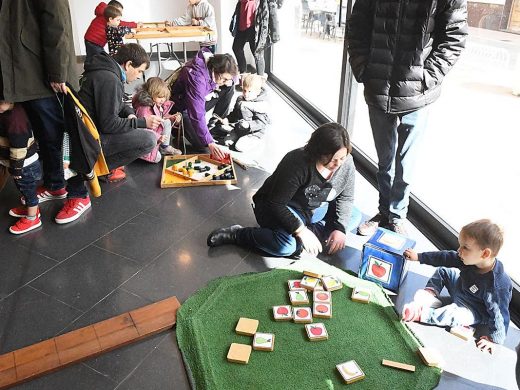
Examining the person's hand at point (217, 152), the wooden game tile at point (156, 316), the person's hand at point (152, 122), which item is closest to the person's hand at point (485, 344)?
the wooden game tile at point (156, 316)

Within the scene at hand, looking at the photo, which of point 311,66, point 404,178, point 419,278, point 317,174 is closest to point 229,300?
point 317,174

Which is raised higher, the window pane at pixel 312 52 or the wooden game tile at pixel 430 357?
the window pane at pixel 312 52

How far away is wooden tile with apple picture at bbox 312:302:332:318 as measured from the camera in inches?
84.8

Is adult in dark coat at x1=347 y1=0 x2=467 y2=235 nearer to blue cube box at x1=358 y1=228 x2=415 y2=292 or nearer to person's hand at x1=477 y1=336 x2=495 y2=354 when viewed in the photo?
blue cube box at x1=358 y1=228 x2=415 y2=292

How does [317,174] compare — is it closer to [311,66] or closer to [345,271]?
[345,271]

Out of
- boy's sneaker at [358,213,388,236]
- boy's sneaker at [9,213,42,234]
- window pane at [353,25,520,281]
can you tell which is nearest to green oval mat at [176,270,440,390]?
boy's sneaker at [358,213,388,236]

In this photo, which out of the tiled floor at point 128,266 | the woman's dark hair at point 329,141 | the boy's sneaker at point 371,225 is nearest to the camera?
the tiled floor at point 128,266

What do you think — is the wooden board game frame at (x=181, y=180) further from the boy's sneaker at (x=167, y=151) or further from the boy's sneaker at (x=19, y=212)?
the boy's sneaker at (x=19, y=212)

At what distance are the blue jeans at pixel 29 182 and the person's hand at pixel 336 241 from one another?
175 centimetres

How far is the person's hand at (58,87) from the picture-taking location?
2.58 m

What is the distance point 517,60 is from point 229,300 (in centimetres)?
205

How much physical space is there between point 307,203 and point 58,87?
5.07ft

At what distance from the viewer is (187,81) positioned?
3.75 m

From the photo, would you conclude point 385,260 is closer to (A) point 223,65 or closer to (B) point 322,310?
(B) point 322,310
